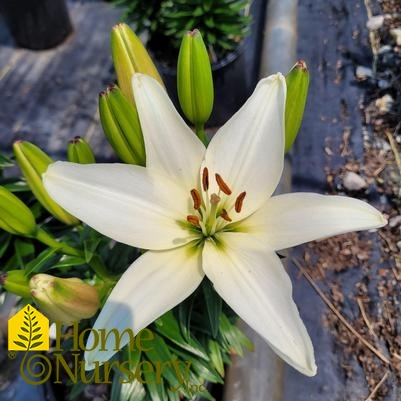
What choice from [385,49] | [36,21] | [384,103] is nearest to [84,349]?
[384,103]

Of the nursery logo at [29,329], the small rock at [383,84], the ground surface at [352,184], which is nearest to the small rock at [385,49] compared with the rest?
the ground surface at [352,184]

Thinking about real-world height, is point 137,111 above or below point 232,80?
above

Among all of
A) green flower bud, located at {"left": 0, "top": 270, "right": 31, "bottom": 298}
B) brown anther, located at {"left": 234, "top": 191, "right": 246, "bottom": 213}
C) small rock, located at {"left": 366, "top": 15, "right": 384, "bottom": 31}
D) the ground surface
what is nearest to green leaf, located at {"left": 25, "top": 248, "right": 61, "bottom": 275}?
green flower bud, located at {"left": 0, "top": 270, "right": 31, "bottom": 298}

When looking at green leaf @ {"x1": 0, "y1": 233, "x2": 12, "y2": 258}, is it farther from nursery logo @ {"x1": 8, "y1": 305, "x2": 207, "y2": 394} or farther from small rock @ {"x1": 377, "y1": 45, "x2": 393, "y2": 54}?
small rock @ {"x1": 377, "y1": 45, "x2": 393, "y2": 54}

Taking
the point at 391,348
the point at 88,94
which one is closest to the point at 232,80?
the point at 88,94

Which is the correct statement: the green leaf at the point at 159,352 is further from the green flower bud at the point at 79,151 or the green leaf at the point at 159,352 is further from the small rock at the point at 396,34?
the small rock at the point at 396,34

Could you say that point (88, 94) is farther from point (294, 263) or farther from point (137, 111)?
point (137, 111)

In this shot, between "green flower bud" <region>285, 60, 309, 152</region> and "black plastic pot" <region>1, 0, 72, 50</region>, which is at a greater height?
"green flower bud" <region>285, 60, 309, 152</region>
